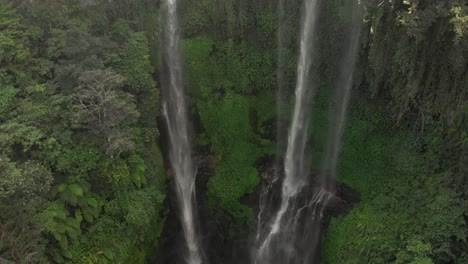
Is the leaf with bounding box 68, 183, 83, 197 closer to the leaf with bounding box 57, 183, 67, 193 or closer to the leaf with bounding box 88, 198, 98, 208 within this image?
the leaf with bounding box 57, 183, 67, 193

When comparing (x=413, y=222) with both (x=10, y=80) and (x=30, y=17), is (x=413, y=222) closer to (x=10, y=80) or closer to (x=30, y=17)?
(x=10, y=80)

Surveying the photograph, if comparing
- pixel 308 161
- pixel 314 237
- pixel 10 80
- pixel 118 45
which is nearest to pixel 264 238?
pixel 314 237

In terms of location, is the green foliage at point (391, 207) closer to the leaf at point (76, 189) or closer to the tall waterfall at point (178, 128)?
the tall waterfall at point (178, 128)

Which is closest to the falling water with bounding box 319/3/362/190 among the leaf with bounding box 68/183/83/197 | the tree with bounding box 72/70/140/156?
the tree with bounding box 72/70/140/156

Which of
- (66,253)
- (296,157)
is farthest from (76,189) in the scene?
(296,157)

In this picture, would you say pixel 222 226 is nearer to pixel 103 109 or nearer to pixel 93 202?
pixel 93 202

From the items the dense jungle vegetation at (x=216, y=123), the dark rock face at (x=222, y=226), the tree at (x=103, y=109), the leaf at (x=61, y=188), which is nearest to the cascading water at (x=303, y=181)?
the dark rock face at (x=222, y=226)
